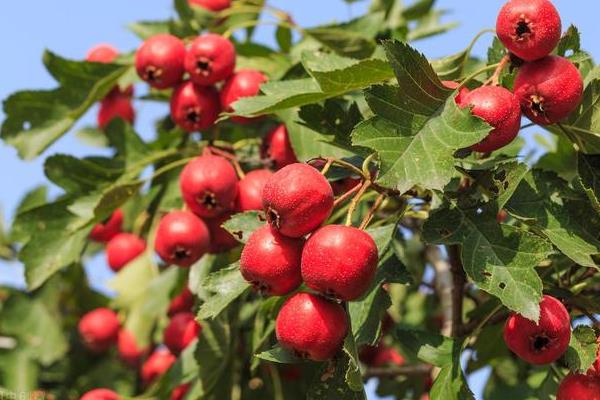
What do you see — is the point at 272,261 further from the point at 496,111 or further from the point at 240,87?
the point at 240,87

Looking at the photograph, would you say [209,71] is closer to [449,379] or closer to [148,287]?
[148,287]

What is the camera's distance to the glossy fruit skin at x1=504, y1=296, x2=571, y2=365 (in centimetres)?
198

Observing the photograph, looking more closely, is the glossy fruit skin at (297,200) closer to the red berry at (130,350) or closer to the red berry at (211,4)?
the red berry at (211,4)

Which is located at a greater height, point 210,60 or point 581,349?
point 210,60

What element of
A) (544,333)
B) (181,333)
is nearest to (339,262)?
(544,333)

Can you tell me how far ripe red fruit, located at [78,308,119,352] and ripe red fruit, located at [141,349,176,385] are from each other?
30cm

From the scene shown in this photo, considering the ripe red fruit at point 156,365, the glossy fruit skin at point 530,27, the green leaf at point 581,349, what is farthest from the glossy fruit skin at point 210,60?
the green leaf at point 581,349

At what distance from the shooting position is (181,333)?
312 cm

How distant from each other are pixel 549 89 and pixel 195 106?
1214 millimetres

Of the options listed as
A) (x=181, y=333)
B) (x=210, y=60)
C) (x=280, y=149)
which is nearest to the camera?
(x=280, y=149)

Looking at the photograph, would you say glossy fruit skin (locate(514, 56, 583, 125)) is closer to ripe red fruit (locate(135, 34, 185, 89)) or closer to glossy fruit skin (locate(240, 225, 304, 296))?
glossy fruit skin (locate(240, 225, 304, 296))

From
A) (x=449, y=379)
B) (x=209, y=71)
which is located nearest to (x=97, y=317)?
(x=209, y=71)

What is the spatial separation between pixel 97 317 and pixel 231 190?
1574mm

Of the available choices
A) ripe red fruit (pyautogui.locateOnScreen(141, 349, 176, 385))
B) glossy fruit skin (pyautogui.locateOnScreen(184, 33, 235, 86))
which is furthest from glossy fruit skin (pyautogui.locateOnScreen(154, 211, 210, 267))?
ripe red fruit (pyautogui.locateOnScreen(141, 349, 176, 385))
